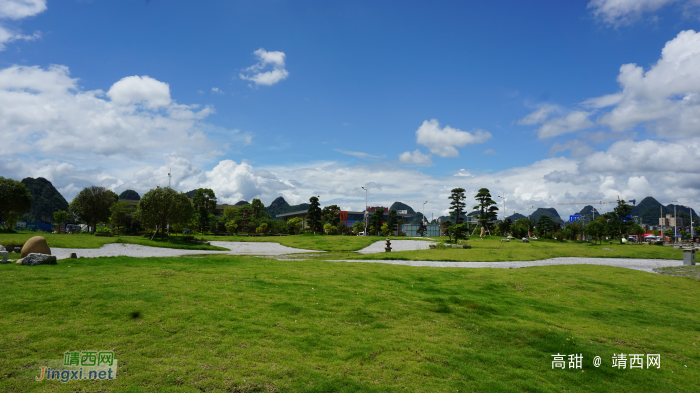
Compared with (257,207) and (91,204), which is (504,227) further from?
(91,204)

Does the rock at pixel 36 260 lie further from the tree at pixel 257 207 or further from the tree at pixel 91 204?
the tree at pixel 257 207

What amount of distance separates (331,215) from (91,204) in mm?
72869

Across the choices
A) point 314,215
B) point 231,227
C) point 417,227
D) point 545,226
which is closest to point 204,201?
point 231,227

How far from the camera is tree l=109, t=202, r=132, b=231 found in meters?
87.9

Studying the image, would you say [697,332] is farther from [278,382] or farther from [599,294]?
[278,382]

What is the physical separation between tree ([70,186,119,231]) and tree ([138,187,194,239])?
1105 inches

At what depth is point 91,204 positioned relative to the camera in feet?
244

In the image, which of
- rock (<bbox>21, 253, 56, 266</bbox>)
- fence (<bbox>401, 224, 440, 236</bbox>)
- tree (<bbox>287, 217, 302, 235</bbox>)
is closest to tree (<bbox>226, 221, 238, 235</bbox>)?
tree (<bbox>287, 217, 302, 235</bbox>)

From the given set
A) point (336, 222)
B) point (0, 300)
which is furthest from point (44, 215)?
point (0, 300)

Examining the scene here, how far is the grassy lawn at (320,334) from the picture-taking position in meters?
7.11

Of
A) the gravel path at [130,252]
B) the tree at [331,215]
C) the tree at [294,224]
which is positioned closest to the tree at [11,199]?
the gravel path at [130,252]

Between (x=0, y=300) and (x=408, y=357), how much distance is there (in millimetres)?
11372

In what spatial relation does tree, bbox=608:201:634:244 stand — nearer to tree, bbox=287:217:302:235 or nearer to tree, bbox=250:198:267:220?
tree, bbox=287:217:302:235

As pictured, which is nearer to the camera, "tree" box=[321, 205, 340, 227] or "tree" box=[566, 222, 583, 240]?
"tree" box=[566, 222, 583, 240]
